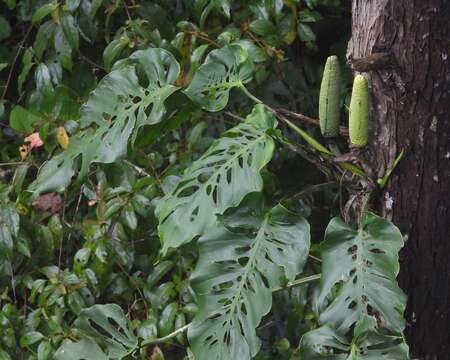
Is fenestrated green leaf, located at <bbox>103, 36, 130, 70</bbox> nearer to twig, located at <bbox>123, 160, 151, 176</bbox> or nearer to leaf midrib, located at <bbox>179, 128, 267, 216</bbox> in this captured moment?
twig, located at <bbox>123, 160, 151, 176</bbox>

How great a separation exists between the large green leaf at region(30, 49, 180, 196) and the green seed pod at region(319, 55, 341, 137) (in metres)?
0.30

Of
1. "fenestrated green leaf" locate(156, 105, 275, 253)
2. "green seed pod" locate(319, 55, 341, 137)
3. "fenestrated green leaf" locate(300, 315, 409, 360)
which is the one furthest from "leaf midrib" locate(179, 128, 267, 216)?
"fenestrated green leaf" locate(300, 315, 409, 360)

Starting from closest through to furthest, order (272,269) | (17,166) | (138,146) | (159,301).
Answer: (272,269) < (138,146) < (159,301) < (17,166)

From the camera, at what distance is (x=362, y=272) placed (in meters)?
1.37

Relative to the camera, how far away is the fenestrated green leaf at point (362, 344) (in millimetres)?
1297

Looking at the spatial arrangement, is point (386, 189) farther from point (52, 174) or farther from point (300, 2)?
point (300, 2)

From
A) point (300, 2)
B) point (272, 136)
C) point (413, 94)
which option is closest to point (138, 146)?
point (272, 136)

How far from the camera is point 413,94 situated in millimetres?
1445

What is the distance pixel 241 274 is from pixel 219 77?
431 millimetres

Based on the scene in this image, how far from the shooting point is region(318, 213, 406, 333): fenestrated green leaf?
4.38 feet

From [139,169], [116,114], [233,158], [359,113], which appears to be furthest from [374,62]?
[139,169]

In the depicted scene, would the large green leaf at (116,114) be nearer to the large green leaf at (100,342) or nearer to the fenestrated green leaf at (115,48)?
the large green leaf at (100,342)

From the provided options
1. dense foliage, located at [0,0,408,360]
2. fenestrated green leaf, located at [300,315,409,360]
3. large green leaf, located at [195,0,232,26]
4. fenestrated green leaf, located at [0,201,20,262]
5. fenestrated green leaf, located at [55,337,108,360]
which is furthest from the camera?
fenestrated green leaf, located at [0,201,20,262]

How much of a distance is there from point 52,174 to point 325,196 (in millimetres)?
919
